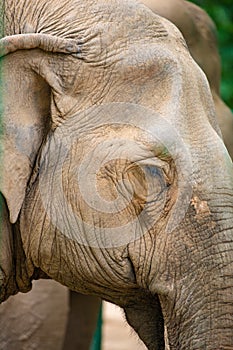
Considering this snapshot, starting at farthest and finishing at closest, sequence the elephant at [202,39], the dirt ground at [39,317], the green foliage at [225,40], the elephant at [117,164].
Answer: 1. the green foliage at [225,40]
2. the dirt ground at [39,317]
3. the elephant at [202,39]
4. the elephant at [117,164]

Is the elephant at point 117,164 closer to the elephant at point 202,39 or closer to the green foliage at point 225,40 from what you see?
the elephant at point 202,39

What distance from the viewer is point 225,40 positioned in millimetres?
6348

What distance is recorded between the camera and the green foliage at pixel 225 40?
6172mm

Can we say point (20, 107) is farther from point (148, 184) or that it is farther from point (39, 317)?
point (39, 317)

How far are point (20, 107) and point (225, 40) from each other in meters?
3.04

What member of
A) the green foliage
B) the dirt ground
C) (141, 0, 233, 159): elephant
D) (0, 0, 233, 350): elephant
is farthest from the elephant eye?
the green foliage

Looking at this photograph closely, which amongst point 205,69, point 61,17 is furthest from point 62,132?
point 205,69

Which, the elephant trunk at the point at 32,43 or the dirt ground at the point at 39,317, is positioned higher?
the elephant trunk at the point at 32,43

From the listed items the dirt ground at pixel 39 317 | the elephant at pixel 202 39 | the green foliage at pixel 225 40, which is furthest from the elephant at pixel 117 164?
the green foliage at pixel 225 40

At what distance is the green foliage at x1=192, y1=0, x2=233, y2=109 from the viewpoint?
6.17m

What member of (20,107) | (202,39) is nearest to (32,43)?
(20,107)

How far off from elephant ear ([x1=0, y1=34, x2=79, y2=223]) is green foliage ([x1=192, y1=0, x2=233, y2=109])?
2.71 metres

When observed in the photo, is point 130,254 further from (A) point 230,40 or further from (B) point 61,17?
(A) point 230,40

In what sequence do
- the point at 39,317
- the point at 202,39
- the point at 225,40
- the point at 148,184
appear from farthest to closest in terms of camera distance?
the point at 225,40
the point at 39,317
the point at 202,39
the point at 148,184
